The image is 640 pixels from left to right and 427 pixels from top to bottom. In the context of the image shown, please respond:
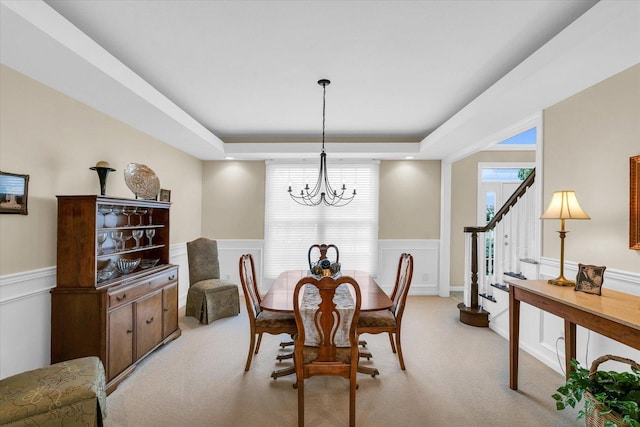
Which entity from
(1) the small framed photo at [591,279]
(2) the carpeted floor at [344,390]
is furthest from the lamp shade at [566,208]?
(2) the carpeted floor at [344,390]

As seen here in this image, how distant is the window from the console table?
2.89 metres

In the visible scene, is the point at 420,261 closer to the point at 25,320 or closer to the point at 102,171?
the point at 102,171

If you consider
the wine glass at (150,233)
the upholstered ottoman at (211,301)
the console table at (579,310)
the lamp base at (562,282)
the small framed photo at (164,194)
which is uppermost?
the small framed photo at (164,194)

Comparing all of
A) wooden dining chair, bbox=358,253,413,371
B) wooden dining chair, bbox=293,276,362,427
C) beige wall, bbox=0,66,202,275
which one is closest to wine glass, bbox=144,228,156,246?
beige wall, bbox=0,66,202,275

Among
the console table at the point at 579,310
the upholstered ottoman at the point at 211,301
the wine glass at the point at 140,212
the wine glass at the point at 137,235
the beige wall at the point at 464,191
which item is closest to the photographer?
the console table at the point at 579,310

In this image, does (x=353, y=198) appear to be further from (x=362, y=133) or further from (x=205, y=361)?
(x=205, y=361)

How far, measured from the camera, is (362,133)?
4.60 metres

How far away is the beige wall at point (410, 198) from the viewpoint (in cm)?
529

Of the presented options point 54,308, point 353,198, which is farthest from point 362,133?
point 54,308

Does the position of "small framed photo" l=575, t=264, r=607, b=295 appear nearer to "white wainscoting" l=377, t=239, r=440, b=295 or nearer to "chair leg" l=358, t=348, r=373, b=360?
"chair leg" l=358, t=348, r=373, b=360

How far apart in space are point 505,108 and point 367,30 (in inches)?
63.3

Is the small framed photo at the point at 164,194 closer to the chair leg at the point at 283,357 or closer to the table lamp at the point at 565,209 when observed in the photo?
the chair leg at the point at 283,357

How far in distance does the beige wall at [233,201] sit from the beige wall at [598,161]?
4.02 meters

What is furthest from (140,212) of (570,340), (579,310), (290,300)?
(570,340)
